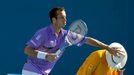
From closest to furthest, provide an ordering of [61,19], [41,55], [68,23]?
[41,55] < [61,19] < [68,23]

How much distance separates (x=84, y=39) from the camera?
4758mm

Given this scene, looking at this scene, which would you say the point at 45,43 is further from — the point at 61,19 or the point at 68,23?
the point at 68,23

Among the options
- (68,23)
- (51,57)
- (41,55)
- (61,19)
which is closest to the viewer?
(51,57)

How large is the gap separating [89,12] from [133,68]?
123cm

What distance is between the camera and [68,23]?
6.80 metres

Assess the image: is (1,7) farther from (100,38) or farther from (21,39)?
(100,38)

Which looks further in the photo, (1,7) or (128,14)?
(128,14)

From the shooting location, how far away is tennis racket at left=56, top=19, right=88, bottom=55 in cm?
459

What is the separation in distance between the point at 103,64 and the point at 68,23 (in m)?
2.12

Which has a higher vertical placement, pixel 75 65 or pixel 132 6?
pixel 132 6

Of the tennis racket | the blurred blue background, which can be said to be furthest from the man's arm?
the blurred blue background

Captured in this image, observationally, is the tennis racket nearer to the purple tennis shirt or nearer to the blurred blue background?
the purple tennis shirt

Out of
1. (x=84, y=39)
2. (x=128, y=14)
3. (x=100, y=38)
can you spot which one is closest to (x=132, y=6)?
(x=128, y=14)

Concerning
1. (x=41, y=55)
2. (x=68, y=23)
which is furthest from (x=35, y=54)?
(x=68, y=23)
